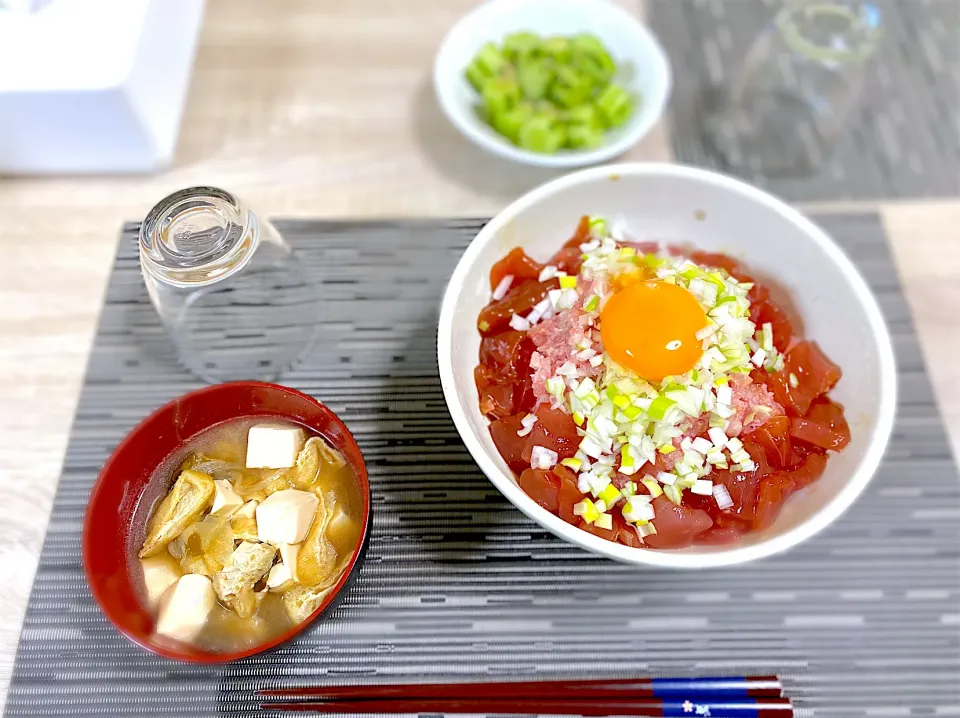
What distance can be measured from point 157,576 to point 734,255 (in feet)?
3.58

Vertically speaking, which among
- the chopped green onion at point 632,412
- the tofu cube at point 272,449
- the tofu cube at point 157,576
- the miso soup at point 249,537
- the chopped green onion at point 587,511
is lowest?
the tofu cube at point 157,576

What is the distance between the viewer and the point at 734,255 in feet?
4.07

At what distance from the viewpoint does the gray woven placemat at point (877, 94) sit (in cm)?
158

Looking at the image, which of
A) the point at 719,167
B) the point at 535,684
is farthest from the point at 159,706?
the point at 719,167

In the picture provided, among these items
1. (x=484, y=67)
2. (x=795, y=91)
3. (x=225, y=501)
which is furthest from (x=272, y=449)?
(x=795, y=91)

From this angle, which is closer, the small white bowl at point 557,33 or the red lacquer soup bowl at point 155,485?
the red lacquer soup bowl at point 155,485

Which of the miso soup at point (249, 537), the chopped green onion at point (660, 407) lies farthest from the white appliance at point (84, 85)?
the chopped green onion at point (660, 407)

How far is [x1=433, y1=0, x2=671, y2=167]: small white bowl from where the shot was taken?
1.42 metres

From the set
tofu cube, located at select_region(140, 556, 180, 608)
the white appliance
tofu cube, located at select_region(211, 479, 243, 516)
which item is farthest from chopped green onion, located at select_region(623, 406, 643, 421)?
the white appliance

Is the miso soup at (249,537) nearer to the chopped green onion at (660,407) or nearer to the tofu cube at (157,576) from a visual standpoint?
the tofu cube at (157,576)

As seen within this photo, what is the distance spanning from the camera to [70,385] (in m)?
1.29

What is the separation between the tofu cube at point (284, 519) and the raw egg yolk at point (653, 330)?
1.69ft

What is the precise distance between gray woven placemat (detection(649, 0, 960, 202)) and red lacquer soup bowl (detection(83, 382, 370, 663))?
3.53ft

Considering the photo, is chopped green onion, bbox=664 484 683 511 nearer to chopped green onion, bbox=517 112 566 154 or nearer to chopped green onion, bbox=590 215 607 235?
chopped green onion, bbox=590 215 607 235
